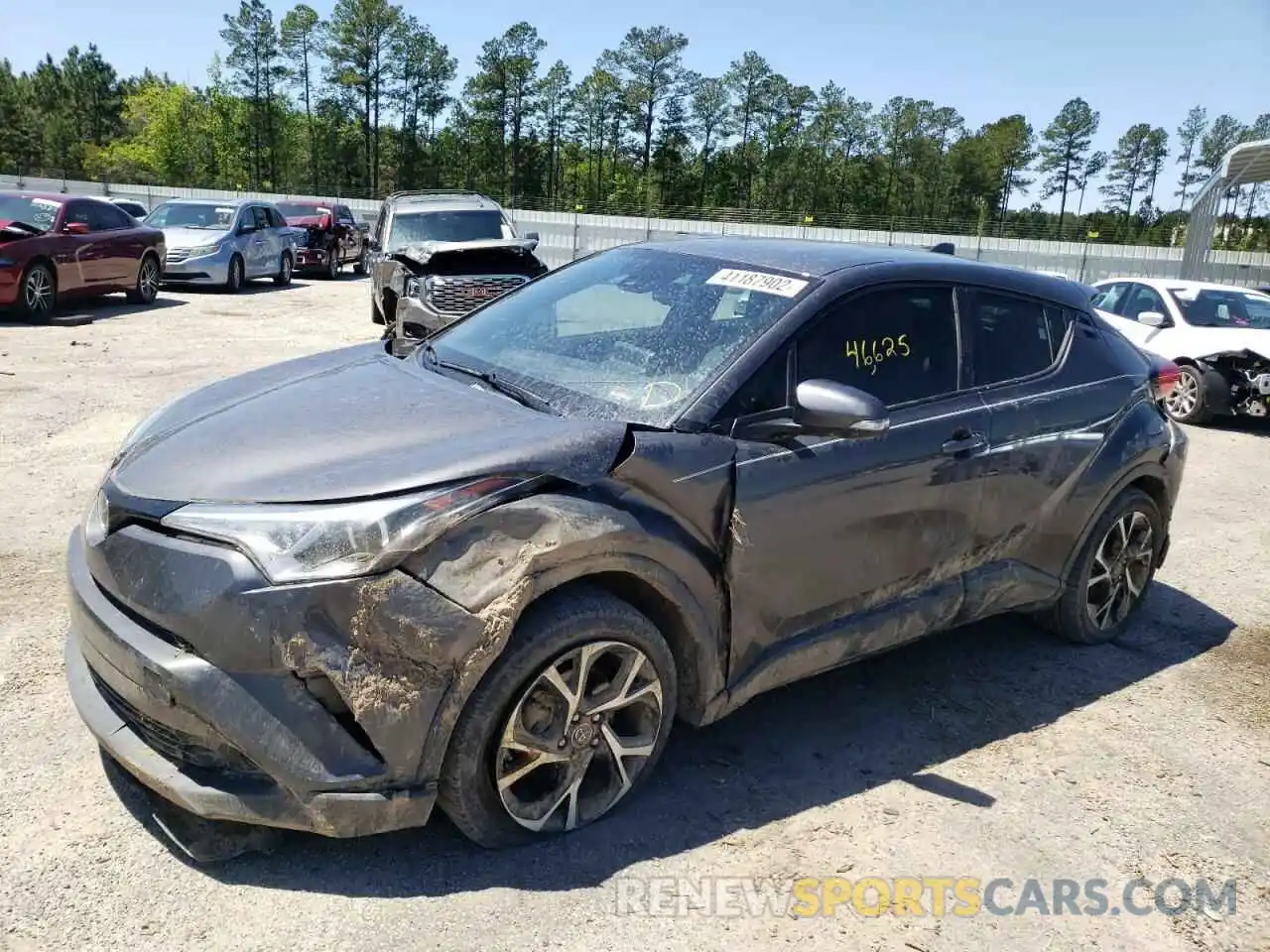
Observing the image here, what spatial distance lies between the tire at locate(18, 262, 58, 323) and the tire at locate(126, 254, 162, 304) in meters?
1.76

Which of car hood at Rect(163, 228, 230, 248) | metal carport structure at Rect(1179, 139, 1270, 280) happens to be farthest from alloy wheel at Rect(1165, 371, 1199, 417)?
car hood at Rect(163, 228, 230, 248)

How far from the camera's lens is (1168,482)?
4699 mm

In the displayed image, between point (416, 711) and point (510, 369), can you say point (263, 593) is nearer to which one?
point (416, 711)

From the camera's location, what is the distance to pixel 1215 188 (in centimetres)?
2039

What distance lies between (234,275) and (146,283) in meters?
2.60

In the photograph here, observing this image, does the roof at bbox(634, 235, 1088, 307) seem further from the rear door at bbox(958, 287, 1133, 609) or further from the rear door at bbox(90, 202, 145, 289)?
the rear door at bbox(90, 202, 145, 289)

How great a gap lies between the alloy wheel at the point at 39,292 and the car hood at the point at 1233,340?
45.5ft

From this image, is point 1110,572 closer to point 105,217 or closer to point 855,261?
point 855,261

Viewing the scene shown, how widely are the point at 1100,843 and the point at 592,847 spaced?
1.63 metres

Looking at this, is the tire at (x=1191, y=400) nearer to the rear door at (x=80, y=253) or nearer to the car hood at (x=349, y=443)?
the car hood at (x=349, y=443)

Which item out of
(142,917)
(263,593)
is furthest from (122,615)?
(142,917)

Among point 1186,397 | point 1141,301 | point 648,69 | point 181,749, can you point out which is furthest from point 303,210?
point 648,69

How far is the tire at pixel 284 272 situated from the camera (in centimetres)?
1898

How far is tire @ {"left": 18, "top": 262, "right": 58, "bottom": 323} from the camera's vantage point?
1238cm
